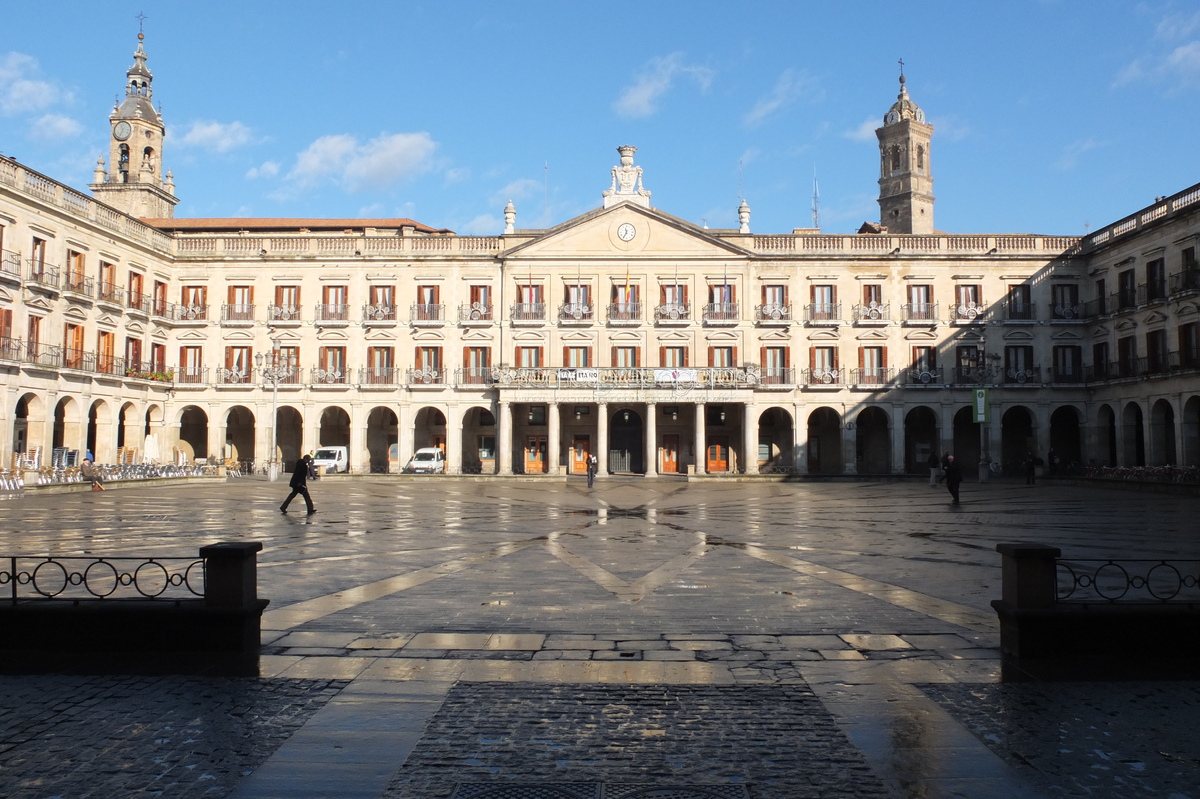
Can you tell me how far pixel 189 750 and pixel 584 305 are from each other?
152 feet

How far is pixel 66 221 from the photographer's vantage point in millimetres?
41500

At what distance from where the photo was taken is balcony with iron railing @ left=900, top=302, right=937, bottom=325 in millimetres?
51125

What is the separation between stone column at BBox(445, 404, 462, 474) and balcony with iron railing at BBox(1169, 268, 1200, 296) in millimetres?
38296

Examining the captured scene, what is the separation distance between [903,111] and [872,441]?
3766 centimetres

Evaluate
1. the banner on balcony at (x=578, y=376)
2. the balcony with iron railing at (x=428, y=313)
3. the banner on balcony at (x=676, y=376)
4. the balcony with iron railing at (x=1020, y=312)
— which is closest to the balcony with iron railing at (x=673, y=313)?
the banner on balcony at (x=676, y=376)

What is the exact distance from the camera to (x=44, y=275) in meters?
39.9

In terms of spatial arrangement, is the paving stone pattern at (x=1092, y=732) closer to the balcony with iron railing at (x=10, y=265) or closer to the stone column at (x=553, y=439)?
the stone column at (x=553, y=439)

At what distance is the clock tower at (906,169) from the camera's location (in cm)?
7438

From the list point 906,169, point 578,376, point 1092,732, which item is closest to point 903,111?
point 906,169

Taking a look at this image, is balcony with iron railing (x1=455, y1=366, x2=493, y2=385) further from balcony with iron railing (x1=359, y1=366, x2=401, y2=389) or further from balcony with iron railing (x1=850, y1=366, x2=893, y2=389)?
balcony with iron railing (x1=850, y1=366, x2=893, y2=389)

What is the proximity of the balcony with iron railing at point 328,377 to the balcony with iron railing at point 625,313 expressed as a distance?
1657 cm

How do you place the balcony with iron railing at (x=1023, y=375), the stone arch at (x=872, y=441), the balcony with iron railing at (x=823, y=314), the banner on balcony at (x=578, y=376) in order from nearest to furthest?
the banner on balcony at (x=578, y=376), the balcony with iron railing at (x=1023, y=375), the balcony with iron railing at (x=823, y=314), the stone arch at (x=872, y=441)

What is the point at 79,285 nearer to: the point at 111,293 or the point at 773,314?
the point at 111,293

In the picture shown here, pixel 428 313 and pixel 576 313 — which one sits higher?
pixel 428 313
